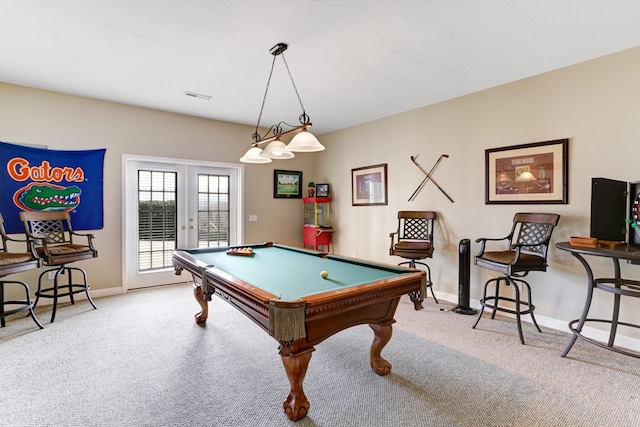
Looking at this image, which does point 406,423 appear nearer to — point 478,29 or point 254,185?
point 478,29

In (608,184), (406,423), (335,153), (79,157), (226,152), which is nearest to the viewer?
(406,423)

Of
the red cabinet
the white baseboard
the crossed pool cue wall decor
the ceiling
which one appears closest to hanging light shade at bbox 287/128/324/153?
the ceiling

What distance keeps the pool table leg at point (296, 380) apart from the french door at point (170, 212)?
12.2 feet

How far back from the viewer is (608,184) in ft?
8.58

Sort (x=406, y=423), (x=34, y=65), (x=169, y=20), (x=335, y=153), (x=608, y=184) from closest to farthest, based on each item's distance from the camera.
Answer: (x=406, y=423) < (x=169, y=20) < (x=608, y=184) < (x=34, y=65) < (x=335, y=153)

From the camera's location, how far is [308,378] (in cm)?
226

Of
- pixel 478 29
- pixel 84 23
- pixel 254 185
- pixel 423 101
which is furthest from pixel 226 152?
pixel 478 29

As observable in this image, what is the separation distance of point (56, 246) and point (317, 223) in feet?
12.7

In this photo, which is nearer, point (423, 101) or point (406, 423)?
point (406, 423)

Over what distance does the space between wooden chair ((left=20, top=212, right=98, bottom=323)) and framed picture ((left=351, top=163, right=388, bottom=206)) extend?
3.88 metres

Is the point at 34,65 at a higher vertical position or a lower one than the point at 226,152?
higher

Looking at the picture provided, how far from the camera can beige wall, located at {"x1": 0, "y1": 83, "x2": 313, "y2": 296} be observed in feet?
12.4

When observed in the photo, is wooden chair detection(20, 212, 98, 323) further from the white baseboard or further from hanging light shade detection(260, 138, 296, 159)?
the white baseboard

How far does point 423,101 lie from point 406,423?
12.4 feet
